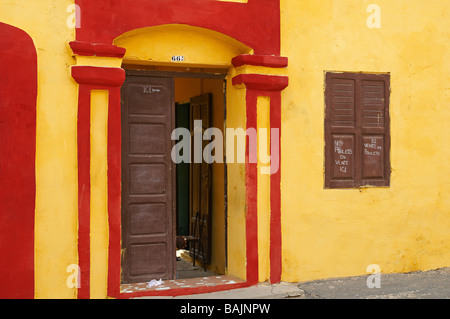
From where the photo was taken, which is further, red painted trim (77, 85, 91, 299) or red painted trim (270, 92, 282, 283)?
red painted trim (270, 92, 282, 283)

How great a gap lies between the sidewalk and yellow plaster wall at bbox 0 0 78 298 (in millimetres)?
1346

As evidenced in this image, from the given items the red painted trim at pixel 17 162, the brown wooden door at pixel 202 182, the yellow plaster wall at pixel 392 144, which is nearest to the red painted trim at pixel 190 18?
the yellow plaster wall at pixel 392 144

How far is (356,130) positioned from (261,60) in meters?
1.49

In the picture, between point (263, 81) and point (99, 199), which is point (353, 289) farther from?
point (99, 199)

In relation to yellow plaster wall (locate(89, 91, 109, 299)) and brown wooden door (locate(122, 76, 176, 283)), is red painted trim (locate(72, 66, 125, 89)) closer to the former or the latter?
yellow plaster wall (locate(89, 91, 109, 299))

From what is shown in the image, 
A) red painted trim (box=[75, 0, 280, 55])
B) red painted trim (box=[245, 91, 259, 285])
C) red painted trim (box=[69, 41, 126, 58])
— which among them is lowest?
red painted trim (box=[245, 91, 259, 285])

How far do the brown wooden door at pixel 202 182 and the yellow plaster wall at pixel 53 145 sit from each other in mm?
2175

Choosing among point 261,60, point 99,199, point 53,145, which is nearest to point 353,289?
point 261,60

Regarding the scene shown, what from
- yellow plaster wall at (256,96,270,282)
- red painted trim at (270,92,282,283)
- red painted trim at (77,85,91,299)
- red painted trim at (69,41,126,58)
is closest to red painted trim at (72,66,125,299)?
red painted trim at (77,85,91,299)

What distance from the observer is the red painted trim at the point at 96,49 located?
5473 mm

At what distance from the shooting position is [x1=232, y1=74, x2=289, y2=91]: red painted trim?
20.3ft

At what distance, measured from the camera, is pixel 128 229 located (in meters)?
6.16

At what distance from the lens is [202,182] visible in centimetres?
758
